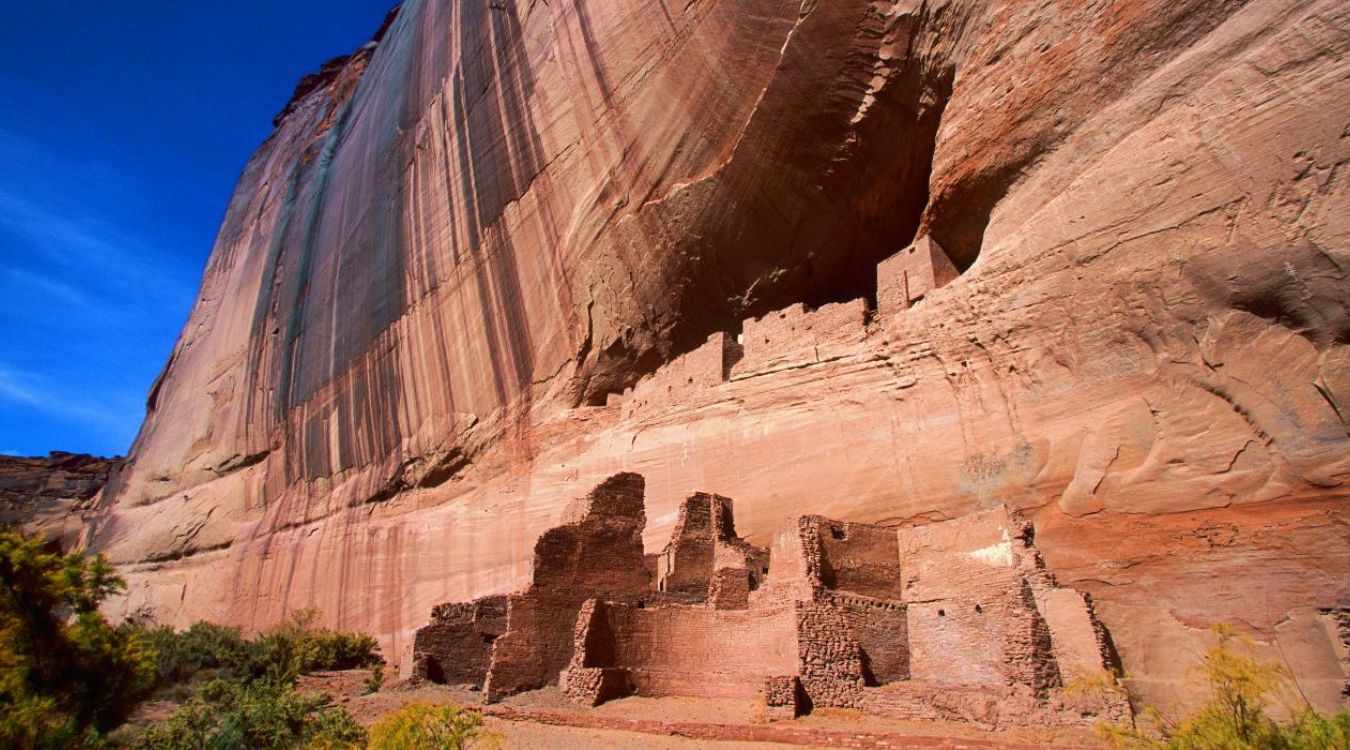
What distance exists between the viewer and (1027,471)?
37.8 ft

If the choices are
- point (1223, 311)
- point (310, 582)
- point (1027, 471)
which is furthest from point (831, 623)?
point (310, 582)

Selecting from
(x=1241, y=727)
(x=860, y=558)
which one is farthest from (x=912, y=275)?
(x=1241, y=727)

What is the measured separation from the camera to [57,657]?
9664 mm

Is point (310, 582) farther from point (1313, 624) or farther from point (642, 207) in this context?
point (1313, 624)

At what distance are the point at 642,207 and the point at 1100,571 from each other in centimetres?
1147

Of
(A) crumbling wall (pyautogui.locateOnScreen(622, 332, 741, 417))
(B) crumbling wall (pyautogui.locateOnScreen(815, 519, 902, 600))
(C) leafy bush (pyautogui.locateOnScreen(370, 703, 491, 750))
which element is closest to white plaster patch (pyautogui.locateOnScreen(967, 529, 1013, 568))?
(B) crumbling wall (pyautogui.locateOnScreen(815, 519, 902, 600))

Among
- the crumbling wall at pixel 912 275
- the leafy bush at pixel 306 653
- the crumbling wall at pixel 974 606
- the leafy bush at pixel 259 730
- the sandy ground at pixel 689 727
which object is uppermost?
the crumbling wall at pixel 912 275

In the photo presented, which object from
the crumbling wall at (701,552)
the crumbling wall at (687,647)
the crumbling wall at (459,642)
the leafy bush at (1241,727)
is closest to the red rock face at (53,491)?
the crumbling wall at (459,642)

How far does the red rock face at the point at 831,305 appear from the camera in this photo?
9.59 meters

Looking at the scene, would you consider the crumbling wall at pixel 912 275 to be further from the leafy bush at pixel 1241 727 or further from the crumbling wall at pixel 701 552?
the leafy bush at pixel 1241 727

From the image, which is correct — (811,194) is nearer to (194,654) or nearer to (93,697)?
(93,697)

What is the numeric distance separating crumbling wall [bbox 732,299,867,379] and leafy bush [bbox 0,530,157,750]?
10641mm

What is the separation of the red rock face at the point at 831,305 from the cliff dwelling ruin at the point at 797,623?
753mm

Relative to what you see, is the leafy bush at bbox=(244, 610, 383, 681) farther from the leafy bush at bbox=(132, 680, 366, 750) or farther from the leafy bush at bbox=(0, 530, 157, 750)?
the leafy bush at bbox=(0, 530, 157, 750)
